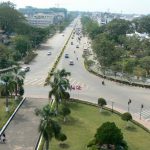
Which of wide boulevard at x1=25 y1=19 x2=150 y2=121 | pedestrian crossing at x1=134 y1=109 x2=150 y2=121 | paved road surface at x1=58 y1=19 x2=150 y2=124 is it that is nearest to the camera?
pedestrian crossing at x1=134 y1=109 x2=150 y2=121

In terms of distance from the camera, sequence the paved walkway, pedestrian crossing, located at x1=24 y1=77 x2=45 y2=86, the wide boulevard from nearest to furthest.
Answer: the paved walkway
the wide boulevard
pedestrian crossing, located at x1=24 y1=77 x2=45 y2=86

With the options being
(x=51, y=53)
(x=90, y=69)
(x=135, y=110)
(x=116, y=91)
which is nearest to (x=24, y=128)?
(x=135, y=110)

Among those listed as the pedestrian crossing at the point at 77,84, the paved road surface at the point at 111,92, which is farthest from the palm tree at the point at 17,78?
the pedestrian crossing at the point at 77,84

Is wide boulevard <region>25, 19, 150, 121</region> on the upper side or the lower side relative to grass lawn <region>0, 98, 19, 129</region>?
lower

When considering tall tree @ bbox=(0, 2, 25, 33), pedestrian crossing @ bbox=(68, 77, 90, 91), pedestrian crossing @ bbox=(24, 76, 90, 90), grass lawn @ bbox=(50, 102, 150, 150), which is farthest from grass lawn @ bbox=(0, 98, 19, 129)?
tall tree @ bbox=(0, 2, 25, 33)

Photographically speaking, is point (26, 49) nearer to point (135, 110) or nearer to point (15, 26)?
point (15, 26)

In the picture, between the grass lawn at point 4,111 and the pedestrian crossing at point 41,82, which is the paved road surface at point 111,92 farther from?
the grass lawn at point 4,111

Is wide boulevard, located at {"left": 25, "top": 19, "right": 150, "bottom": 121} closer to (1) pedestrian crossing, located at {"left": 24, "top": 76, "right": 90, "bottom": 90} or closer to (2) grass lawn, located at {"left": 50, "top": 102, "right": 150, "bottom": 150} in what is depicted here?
(1) pedestrian crossing, located at {"left": 24, "top": 76, "right": 90, "bottom": 90}

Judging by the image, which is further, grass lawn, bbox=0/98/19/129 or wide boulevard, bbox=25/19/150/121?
wide boulevard, bbox=25/19/150/121
